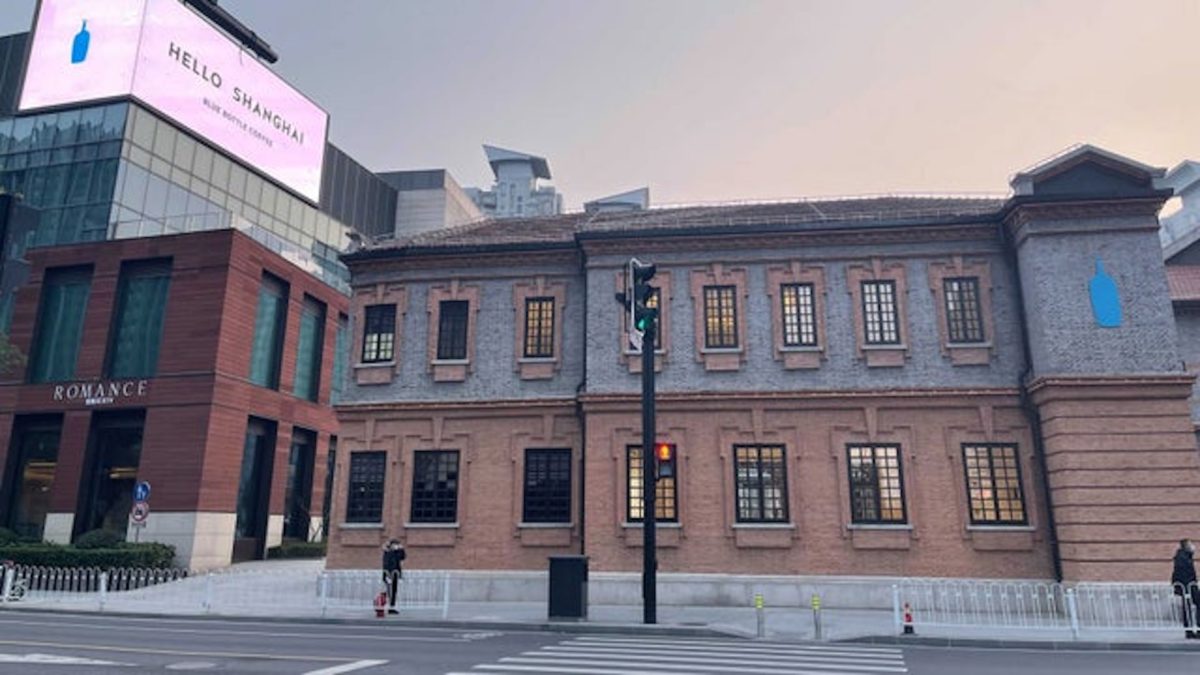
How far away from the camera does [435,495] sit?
21828 millimetres

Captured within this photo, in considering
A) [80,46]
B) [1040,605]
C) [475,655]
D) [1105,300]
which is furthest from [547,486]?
[80,46]

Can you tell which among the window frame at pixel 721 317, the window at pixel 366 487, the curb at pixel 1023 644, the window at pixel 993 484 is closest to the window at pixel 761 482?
the window frame at pixel 721 317

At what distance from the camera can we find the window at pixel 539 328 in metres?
22.5

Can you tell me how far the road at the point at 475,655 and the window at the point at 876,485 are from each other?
21.1 feet

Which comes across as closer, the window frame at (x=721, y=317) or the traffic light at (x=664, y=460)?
the traffic light at (x=664, y=460)

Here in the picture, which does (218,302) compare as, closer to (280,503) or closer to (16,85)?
(280,503)

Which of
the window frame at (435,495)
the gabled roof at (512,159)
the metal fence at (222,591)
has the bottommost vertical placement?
the metal fence at (222,591)

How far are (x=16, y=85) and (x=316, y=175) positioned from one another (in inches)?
702

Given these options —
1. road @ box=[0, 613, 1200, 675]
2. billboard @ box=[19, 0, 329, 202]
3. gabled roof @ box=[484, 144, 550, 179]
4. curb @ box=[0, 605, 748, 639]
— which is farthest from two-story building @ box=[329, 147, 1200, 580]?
gabled roof @ box=[484, 144, 550, 179]

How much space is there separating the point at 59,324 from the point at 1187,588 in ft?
132

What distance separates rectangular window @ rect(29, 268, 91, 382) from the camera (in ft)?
101

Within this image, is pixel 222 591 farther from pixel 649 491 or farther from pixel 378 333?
pixel 649 491

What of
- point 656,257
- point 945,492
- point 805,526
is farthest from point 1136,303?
point 656,257

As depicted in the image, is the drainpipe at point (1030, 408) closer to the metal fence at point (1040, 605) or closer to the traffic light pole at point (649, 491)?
the metal fence at point (1040, 605)
